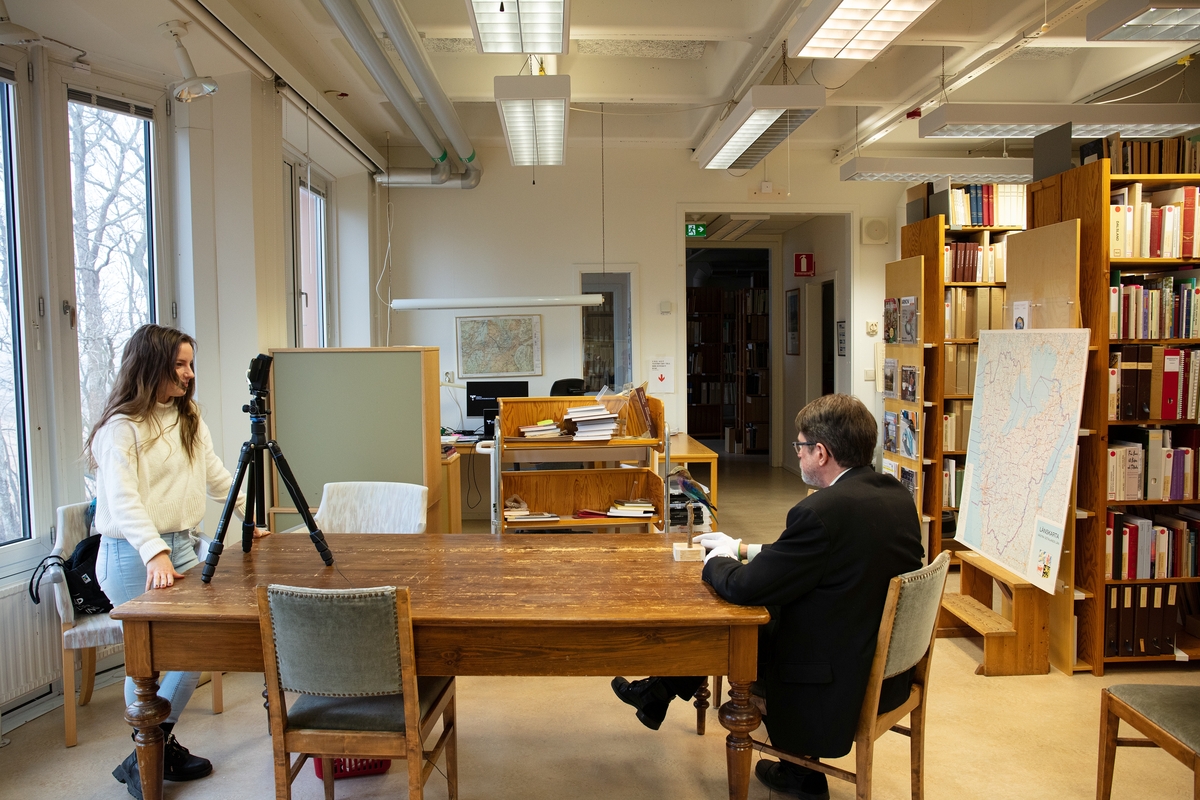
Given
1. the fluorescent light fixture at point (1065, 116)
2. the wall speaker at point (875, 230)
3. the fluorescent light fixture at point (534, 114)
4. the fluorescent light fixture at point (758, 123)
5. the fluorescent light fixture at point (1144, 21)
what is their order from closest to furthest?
the fluorescent light fixture at point (1144, 21)
the fluorescent light fixture at point (534, 114)
the fluorescent light fixture at point (758, 123)
the fluorescent light fixture at point (1065, 116)
the wall speaker at point (875, 230)

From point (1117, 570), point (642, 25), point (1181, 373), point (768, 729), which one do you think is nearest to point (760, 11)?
point (642, 25)

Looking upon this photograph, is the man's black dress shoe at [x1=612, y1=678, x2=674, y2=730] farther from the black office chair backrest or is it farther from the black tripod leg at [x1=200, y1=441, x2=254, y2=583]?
the black office chair backrest

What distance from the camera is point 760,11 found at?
4.42 meters

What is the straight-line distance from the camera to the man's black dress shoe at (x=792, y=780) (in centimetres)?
262

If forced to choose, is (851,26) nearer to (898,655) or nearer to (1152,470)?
(1152,470)

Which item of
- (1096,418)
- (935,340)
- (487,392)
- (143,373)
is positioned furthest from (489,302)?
(1096,418)

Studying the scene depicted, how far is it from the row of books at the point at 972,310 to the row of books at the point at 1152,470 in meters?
1.62

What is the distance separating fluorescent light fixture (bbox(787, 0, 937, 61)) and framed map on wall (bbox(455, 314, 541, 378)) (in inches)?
152

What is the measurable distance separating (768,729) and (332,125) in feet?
15.7

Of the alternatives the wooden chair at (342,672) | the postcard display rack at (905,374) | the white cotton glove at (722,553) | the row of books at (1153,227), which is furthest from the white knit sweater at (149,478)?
the row of books at (1153,227)

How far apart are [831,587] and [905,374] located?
3.17 meters

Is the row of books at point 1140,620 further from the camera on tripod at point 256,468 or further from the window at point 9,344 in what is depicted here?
the window at point 9,344

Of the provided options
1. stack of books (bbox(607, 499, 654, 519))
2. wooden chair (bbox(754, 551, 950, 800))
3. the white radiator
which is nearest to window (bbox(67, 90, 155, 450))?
the white radiator

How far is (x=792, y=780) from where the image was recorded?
2.69m
